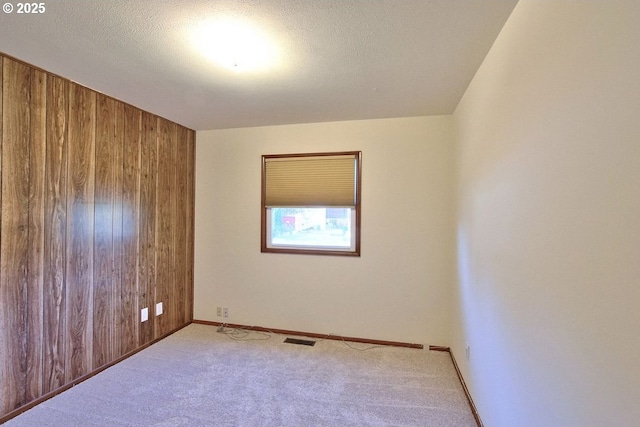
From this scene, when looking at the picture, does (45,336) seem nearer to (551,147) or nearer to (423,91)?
(551,147)

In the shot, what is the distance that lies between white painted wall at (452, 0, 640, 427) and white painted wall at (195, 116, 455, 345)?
1209mm

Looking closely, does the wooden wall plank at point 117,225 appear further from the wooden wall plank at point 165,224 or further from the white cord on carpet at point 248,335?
the white cord on carpet at point 248,335

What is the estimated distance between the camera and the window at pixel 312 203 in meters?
3.31

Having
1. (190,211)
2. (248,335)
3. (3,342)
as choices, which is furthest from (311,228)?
(3,342)

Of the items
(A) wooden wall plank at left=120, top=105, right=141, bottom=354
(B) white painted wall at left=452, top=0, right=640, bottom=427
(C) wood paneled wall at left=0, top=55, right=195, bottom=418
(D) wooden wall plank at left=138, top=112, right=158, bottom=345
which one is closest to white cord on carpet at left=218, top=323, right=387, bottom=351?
(C) wood paneled wall at left=0, top=55, right=195, bottom=418

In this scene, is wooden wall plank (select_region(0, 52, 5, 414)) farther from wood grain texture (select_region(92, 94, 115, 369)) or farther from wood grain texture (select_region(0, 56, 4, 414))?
wood grain texture (select_region(92, 94, 115, 369))

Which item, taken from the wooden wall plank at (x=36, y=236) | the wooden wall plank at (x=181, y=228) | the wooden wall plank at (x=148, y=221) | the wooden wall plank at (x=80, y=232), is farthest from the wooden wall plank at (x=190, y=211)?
the wooden wall plank at (x=36, y=236)

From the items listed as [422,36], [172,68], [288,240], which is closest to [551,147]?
[422,36]

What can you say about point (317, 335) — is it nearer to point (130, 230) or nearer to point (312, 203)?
point (312, 203)

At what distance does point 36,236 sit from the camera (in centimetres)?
208

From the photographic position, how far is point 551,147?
1097 mm

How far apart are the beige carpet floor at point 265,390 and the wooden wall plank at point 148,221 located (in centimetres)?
44

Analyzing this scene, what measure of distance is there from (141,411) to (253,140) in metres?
2.78

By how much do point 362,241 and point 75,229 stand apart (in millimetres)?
2609
